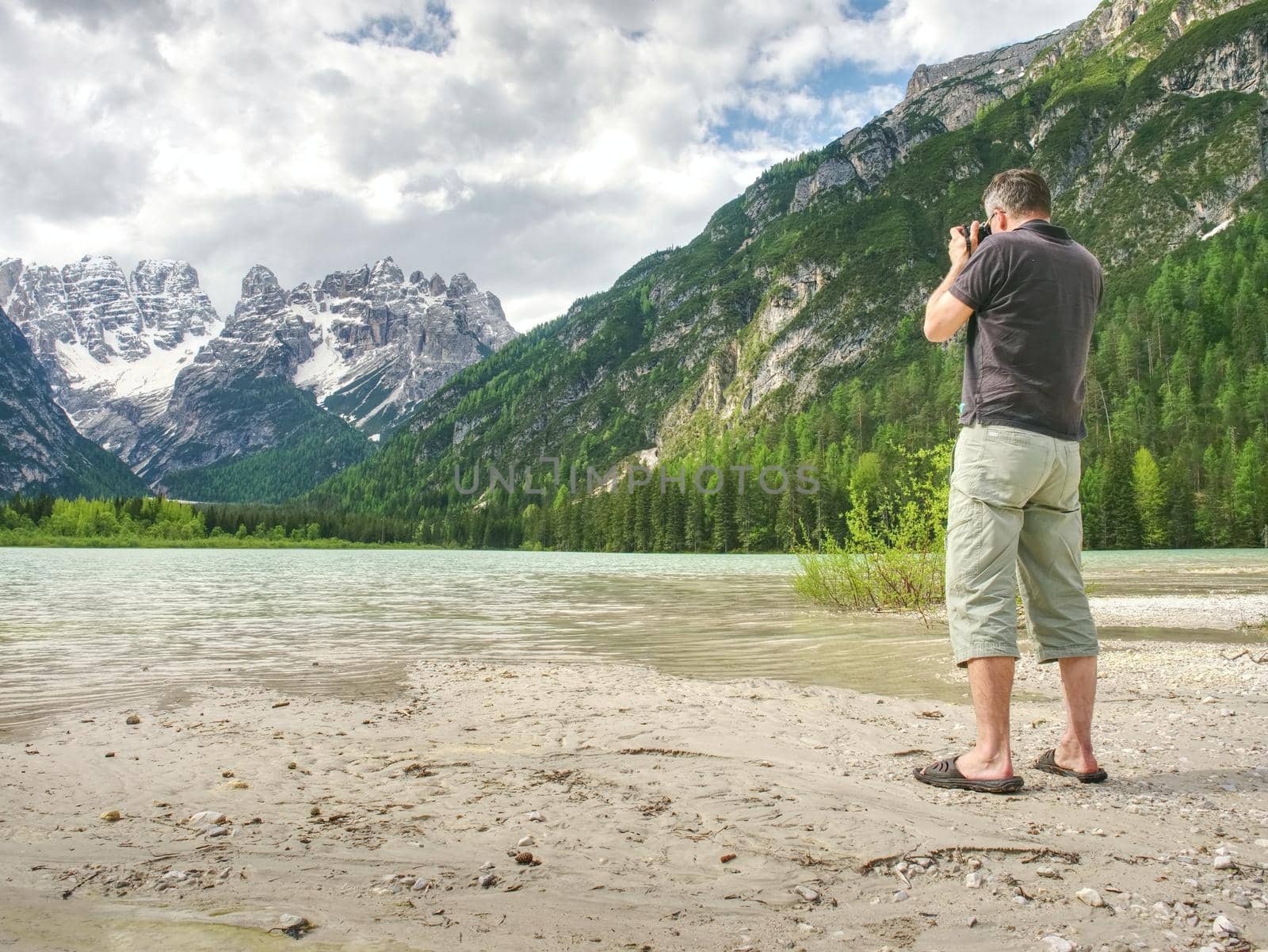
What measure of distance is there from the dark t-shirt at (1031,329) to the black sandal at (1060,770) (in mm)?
1872

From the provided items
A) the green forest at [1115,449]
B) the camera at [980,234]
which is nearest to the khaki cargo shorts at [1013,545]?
the camera at [980,234]

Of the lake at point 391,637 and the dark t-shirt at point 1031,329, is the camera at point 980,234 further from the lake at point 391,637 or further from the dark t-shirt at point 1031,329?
the lake at point 391,637

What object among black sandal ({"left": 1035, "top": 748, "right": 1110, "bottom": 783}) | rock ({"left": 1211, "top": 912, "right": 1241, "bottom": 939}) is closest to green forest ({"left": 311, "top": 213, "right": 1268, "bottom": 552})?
black sandal ({"left": 1035, "top": 748, "right": 1110, "bottom": 783})

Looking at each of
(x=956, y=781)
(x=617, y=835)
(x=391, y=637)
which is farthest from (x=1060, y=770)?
(x=391, y=637)

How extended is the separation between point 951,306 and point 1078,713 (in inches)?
96.9

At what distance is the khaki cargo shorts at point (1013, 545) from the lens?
14.3 ft

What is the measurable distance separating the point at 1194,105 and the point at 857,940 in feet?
751

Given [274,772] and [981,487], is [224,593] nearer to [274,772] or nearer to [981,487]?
[274,772]

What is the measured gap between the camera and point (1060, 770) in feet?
14.7

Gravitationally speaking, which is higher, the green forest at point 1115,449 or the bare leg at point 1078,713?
the green forest at point 1115,449

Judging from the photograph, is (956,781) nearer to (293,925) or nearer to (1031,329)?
(1031,329)

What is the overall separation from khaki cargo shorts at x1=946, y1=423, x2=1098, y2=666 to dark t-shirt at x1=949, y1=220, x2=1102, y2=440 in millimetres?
150

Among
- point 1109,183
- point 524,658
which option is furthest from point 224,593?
point 1109,183

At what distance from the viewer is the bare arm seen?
4598 mm
